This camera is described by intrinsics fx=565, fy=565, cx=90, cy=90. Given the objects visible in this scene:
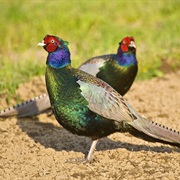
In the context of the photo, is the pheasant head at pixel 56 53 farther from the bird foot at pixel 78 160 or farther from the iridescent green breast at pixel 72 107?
the bird foot at pixel 78 160

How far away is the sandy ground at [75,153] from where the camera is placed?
16.3 feet

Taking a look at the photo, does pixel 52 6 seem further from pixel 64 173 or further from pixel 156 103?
pixel 64 173

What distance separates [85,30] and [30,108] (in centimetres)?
536

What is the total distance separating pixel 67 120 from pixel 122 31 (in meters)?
6.89

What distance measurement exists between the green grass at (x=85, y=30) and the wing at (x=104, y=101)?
2667 mm

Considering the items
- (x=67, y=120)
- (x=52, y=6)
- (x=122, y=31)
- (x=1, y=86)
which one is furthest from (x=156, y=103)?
(x=52, y=6)

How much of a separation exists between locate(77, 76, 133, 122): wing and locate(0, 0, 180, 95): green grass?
8.75 feet

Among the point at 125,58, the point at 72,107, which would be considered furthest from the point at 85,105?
the point at 125,58

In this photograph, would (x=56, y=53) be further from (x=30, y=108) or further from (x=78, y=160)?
(x=30, y=108)

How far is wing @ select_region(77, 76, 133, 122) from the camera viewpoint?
201 inches

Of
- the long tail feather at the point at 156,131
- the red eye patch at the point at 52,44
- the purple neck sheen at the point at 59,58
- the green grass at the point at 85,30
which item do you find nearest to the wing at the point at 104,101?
the long tail feather at the point at 156,131

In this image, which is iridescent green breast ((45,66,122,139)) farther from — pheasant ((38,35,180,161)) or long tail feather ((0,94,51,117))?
long tail feather ((0,94,51,117))

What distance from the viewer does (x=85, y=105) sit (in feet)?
16.7

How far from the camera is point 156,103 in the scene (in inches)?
297
